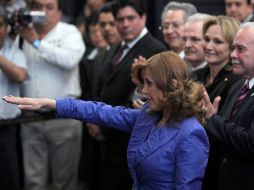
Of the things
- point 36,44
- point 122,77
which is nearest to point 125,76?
point 122,77

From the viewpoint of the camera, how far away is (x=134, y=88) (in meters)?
4.90

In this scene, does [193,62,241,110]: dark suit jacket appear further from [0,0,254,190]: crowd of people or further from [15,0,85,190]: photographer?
[15,0,85,190]: photographer

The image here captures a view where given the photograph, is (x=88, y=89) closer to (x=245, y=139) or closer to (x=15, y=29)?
(x=15, y=29)

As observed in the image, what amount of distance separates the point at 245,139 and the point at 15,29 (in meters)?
2.50

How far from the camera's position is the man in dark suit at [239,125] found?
128 inches

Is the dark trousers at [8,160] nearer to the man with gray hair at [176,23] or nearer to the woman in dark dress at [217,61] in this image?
the man with gray hair at [176,23]

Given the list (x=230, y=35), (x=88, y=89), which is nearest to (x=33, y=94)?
(x=88, y=89)

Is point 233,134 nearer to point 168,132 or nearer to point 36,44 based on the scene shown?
point 168,132

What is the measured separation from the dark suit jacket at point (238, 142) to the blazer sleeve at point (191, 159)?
288 millimetres

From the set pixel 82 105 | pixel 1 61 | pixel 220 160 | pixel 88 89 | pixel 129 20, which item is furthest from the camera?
pixel 88 89

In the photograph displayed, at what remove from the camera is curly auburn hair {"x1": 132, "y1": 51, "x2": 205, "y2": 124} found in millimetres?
3020

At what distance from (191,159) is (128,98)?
1941 millimetres

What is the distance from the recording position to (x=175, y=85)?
119 inches

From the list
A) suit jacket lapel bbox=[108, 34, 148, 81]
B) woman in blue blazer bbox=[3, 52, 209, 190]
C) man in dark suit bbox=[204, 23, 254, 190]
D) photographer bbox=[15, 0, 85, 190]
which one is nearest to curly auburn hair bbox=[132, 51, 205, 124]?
woman in blue blazer bbox=[3, 52, 209, 190]
